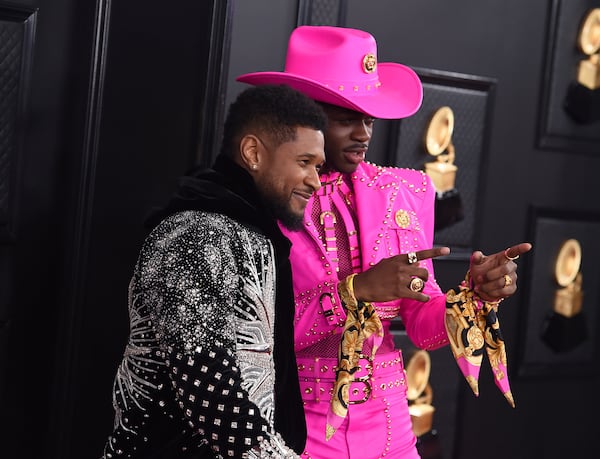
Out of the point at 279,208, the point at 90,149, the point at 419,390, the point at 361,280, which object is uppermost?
the point at 90,149

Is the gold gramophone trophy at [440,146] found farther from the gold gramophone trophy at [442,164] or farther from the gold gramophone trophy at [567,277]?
the gold gramophone trophy at [567,277]

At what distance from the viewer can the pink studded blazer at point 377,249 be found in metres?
1.97

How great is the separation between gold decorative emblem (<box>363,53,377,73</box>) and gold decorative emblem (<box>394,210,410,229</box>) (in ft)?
1.09

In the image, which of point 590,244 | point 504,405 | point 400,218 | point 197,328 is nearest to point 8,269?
point 400,218

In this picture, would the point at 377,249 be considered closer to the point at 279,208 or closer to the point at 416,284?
the point at 416,284

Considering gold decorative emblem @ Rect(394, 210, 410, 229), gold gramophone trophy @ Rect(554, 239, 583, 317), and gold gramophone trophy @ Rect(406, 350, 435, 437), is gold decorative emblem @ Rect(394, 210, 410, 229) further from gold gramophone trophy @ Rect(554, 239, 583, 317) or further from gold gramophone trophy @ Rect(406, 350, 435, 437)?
gold gramophone trophy @ Rect(554, 239, 583, 317)

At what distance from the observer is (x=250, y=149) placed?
163 centimetres

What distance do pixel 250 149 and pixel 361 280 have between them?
41 centimetres

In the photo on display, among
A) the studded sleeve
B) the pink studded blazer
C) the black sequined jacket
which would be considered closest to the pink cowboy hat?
the pink studded blazer

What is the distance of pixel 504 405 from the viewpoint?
371cm

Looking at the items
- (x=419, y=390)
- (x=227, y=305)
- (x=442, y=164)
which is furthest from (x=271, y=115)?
(x=419, y=390)

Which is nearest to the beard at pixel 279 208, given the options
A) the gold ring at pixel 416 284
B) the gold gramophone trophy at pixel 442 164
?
the gold ring at pixel 416 284

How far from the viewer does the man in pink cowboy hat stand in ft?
6.27

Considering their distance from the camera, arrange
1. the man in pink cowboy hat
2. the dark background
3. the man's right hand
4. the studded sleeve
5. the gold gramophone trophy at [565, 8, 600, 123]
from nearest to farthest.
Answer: the studded sleeve → the man's right hand → the man in pink cowboy hat → the dark background → the gold gramophone trophy at [565, 8, 600, 123]
